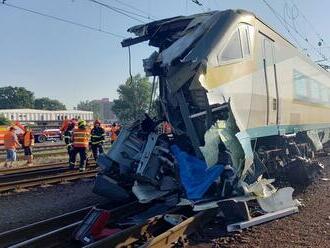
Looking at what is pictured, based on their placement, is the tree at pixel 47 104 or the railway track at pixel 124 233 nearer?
the railway track at pixel 124 233

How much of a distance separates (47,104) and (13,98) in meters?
13.1

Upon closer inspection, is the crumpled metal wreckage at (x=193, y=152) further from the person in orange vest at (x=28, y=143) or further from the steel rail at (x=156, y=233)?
the person in orange vest at (x=28, y=143)

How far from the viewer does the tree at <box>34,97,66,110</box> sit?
121m

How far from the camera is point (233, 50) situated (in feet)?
25.0

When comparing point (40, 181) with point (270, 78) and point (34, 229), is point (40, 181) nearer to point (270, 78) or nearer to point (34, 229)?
point (34, 229)

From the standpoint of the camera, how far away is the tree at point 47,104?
121 meters

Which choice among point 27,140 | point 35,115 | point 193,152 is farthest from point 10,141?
point 35,115

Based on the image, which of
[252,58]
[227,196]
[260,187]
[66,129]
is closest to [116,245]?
[227,196]

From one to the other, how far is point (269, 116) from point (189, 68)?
2396mm

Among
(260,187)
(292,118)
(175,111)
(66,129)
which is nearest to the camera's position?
(260,187)

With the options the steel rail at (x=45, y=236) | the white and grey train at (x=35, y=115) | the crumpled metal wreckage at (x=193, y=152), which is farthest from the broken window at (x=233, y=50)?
the white and grey train at (x=35, y=115)

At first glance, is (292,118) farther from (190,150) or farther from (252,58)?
(190,150)

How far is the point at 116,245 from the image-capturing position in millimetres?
5625

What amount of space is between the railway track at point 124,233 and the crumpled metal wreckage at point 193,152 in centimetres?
33
